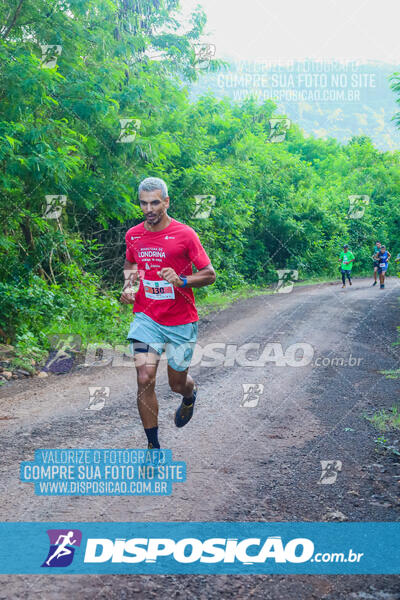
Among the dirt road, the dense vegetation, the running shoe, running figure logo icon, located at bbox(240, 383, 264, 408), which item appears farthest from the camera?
the dense vegetation

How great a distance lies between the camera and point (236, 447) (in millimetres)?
5223

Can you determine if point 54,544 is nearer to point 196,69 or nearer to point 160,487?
point 160,487

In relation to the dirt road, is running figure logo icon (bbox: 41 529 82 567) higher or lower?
higher

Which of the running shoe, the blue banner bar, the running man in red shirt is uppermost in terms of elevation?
the running man in red shirt

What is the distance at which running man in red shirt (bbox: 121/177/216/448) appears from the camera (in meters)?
4.50

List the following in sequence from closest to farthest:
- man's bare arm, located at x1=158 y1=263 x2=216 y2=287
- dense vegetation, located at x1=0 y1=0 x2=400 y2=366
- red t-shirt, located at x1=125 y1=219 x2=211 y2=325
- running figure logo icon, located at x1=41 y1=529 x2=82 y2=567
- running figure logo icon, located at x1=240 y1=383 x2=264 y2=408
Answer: running figure logo icon, located at x1=41 y1=529 x2=82 y2=567 < man's bare arm, located at x1=158 y1=263 x2=216 y2=287 < red t-shirt, located at x1=125 y1=219 x2=211 y2=325 < running figure logo icon, located at x1=240 y1=383 x2=264 y2=408 < dense vegetation, located at x1=0 y1=0 x2=400 y2=366

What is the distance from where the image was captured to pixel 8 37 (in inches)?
420

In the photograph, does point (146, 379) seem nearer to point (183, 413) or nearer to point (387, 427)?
point (183, 413)

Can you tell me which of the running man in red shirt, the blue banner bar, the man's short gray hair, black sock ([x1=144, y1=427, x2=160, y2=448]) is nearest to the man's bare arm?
the running man in red shirt

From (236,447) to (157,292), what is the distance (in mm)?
1701

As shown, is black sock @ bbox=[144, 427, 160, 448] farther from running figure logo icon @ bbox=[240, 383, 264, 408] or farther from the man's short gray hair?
running figure logo icon @ bbox=[240, 383, 264, 408]

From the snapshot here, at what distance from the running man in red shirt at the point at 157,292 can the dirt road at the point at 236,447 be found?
2.72ft

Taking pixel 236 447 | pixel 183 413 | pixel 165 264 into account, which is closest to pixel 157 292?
pixel 165 264

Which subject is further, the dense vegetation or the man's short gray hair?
the dense vegetation
